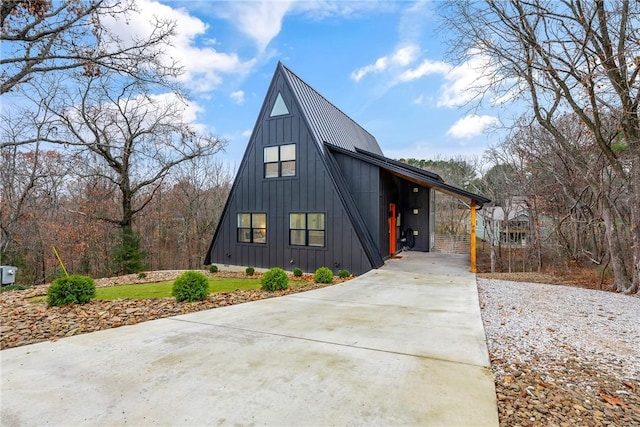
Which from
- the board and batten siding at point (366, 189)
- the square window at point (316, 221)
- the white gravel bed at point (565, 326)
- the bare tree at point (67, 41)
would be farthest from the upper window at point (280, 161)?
the white gravel bed at point (565, 326)

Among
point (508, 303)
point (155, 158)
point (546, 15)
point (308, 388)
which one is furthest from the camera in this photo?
point (155, 158)

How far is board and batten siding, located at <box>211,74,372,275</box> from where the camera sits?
33.0 ft

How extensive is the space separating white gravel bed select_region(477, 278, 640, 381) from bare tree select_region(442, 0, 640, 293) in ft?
6.57

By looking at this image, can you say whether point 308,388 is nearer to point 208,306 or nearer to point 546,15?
point 208,306

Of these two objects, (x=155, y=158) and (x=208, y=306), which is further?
(x=155, y=158)

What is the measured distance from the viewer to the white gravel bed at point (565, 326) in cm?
351

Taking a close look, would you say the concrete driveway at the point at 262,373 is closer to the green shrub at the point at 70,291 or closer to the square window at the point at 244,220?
the green shrub at the point at 70,291

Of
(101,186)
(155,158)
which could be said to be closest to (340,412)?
(155,158)

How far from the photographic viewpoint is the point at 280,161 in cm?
1139

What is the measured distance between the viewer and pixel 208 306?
5.59 meters

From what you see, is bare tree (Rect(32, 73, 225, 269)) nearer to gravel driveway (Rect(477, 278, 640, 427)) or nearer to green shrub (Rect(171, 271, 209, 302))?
green shrub (Rect(171, 271, 209, 302))

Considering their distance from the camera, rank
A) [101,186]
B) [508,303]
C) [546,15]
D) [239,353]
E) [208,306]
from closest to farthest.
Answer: [239,353], [208,306], [508,303], [546,15], [101,186]

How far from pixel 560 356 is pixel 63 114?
16.9m

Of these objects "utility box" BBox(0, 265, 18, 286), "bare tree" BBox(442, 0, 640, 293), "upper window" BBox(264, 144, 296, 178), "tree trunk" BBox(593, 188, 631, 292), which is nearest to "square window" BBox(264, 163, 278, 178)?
"upper window" BBox(264, 144, 296, 178)
